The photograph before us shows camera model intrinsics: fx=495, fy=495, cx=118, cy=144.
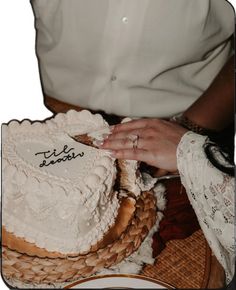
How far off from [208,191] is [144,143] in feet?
0.40

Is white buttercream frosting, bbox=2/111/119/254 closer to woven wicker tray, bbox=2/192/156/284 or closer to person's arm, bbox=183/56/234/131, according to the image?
woven wicker tray, bbox=2/192/156/284

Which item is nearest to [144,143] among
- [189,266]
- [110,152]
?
[110,152]

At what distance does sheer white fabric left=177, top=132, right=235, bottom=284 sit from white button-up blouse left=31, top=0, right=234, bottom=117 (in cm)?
9

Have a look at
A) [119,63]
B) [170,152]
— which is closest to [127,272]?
[170,152]

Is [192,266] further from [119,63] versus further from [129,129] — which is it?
[119,63]

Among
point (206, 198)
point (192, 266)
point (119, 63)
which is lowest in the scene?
point (192, 266)

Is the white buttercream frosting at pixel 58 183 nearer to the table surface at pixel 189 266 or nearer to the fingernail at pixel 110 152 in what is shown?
the fingernail at pixel 110 152

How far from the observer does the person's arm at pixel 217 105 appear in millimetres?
796

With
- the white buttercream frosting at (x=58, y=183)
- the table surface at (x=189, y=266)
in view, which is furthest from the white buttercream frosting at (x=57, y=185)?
the table surface at (x=189, y=266)

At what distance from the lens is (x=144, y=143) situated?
0.77 meters

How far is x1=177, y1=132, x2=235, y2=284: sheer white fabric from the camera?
75 centimetres

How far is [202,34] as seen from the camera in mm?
766

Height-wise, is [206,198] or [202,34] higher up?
[202,34]

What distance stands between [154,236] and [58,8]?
401 mm
